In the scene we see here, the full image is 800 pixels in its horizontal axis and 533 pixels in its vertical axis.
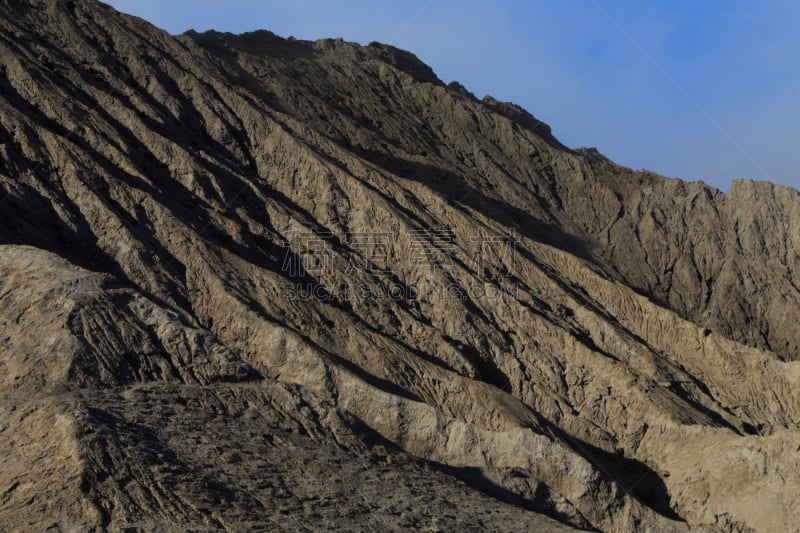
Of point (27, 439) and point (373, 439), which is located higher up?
point (373, 439)

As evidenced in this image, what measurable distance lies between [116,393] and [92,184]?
10.2 meters

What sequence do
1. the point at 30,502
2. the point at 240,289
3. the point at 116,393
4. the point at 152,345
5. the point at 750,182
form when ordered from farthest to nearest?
the point at 750,182
the point at 240,289
the point at 152,345
the point at 116,393
the point at 30,502

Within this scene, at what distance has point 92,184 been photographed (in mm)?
26547

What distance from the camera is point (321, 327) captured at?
2514cm

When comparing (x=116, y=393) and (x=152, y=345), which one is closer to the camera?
(x=116, y=393)

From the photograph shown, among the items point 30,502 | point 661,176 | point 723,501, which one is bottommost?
point 30,502

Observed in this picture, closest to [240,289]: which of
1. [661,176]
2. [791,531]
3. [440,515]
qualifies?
[440,515]

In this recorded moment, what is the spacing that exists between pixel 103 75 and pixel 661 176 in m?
27.7

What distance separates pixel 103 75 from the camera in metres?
33.3

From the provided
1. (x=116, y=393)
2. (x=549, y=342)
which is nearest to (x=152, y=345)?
(x=116, y=393)

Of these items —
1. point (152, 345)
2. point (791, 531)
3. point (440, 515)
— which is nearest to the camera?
point (440, 515)

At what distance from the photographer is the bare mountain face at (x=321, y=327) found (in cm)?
1625

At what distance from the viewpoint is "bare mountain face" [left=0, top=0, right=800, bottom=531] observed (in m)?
16.2

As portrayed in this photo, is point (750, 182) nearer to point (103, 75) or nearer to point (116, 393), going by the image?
point (103, 75)
